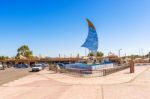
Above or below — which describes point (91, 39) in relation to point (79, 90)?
above

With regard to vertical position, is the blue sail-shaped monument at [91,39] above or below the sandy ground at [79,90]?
above

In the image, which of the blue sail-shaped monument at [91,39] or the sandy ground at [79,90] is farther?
the blue sail-shaped monument at [91,39]

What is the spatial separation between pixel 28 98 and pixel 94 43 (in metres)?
42.1

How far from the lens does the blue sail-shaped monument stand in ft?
177

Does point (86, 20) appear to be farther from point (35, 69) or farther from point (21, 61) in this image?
point (21, 61)

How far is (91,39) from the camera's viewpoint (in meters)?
54.2

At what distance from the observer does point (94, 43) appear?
54656mm

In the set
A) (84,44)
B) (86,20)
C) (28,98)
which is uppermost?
(86,20)

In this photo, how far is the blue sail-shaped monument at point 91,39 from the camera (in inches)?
2127

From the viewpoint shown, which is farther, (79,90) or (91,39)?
(91,39)

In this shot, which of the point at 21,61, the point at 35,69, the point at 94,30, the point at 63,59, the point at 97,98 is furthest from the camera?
the point at 63,59

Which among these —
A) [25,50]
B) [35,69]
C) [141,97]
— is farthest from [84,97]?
[25,50]

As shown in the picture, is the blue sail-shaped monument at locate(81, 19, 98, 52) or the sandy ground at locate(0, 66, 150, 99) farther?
the blue sail-shaped monument at locate(81, 19, 98, 52)

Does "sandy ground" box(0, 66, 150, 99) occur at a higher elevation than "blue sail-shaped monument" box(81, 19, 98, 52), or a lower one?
lower
